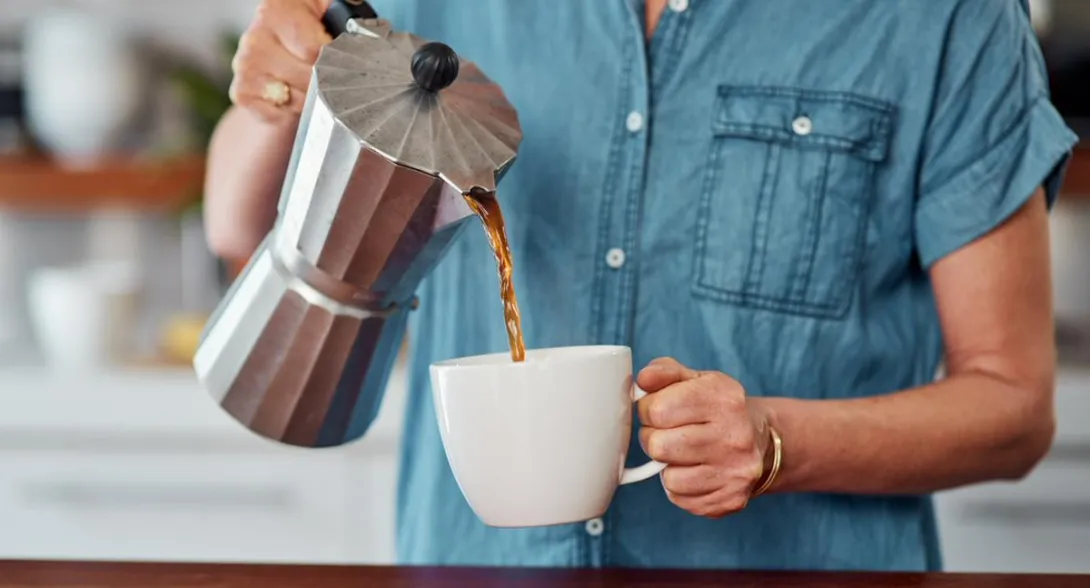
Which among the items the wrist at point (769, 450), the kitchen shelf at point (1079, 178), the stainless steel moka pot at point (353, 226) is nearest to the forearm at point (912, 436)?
the wrist at point (769, 450)

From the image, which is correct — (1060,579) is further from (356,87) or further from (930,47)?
(356,87)

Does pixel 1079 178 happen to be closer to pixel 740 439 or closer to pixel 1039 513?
pixel 1039 513

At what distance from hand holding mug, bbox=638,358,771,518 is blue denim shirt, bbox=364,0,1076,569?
0.19 metres

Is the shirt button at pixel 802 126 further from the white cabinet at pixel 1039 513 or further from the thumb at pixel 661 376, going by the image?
the white cabinet at pixel 1039 513

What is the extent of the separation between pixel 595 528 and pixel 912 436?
237mm

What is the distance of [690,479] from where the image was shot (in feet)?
2.41

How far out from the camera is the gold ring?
824 mm

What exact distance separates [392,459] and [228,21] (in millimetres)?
1015

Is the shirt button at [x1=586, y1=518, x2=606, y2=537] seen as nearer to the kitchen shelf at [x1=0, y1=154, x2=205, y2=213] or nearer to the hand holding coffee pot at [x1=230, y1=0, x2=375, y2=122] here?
the hand holding coffee pot at [x1=230, y1=0, x2=375, y2=122]

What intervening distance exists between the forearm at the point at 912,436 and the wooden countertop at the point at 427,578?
95 millimetres

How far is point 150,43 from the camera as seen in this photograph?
8.25ft

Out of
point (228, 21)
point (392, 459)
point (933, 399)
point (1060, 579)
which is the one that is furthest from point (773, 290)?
point (228, 21)

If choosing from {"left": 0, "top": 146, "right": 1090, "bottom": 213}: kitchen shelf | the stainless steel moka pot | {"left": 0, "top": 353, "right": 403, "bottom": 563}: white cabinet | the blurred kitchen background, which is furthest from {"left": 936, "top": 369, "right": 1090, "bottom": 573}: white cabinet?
the stainless steel moka pot

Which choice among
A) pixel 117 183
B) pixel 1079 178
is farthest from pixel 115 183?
pixel 1079 178
